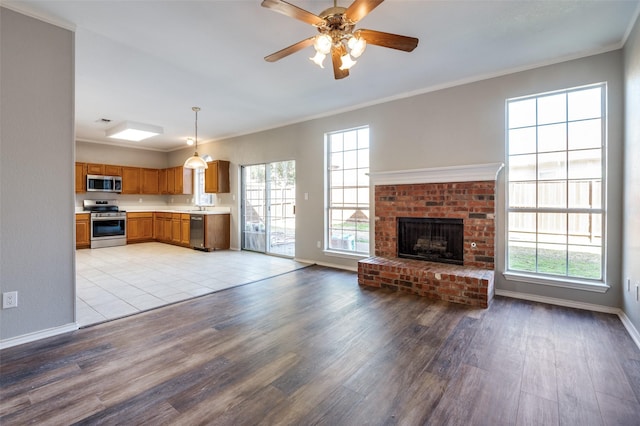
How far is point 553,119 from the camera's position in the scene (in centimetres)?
335

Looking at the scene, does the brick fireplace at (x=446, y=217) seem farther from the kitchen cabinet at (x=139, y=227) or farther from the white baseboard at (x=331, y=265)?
the kitchen cabinet at (x=139, y=227)

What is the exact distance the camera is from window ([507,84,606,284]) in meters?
3.13

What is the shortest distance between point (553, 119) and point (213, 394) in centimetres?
421

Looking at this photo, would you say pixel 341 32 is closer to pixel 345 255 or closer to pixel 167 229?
pixel 345 255

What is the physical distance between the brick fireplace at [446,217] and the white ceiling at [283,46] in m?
1.23

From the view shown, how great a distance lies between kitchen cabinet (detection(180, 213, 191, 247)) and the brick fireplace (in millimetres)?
4834

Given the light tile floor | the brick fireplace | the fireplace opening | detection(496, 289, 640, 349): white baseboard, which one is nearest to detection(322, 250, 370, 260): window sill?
the brick fireplace

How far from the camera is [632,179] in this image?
2.59m

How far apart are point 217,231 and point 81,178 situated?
144 inches

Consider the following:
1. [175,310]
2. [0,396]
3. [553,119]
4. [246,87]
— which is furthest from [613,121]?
[0,396]

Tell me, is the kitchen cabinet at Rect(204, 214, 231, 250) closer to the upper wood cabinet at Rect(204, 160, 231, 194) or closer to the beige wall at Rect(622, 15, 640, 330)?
the upper wood cabinet at Rect(204, 160, 231, 194)

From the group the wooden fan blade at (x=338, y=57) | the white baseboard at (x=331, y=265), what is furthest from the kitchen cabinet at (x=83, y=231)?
the wooden fan blade at (x=338, y=57)

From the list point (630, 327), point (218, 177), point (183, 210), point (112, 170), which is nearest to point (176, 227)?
point (183, 210)

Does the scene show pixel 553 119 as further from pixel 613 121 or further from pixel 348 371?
pixel 348 371
